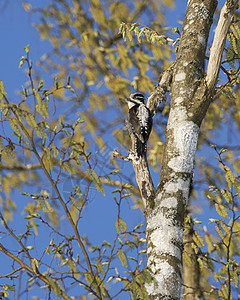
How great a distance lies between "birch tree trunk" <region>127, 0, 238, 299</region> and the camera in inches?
86.7

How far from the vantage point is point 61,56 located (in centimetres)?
510

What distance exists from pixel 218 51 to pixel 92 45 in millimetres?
2337

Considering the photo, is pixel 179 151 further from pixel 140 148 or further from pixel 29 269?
pixel 29 269

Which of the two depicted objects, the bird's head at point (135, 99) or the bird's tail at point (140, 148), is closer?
the bird's tail at point (140, 148)

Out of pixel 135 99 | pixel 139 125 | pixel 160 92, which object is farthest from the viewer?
pixel 135 99

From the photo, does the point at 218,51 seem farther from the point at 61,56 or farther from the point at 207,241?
the point at 61,56

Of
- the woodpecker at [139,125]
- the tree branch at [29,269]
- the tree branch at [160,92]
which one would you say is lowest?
the tree branch at [29,269]

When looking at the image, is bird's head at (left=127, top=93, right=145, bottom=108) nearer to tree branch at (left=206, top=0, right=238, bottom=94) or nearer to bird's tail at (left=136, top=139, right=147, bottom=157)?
bird's tail at (left=136, top=139, right=147, bottom=157)

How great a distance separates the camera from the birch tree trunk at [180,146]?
220 centimetres

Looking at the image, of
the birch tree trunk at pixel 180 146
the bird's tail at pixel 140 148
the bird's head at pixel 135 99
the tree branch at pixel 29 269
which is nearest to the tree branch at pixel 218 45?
the birch tree trunk at pixel 180 146

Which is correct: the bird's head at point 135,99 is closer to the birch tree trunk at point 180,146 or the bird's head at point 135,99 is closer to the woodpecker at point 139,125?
the woodpecker at point 139,125

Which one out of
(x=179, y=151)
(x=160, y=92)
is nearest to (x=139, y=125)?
(x=160, y=92)

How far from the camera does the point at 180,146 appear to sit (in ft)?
8.26

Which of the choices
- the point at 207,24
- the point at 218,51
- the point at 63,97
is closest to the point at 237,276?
the point at 218,51
